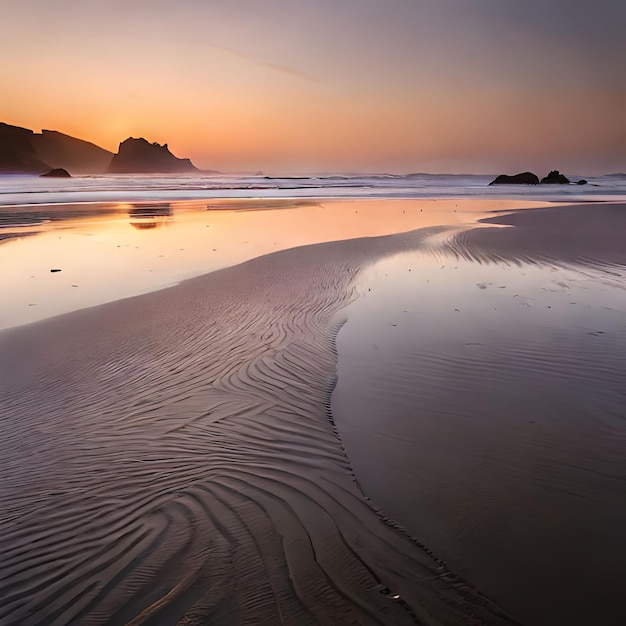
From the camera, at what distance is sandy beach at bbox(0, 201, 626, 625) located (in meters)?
2.71

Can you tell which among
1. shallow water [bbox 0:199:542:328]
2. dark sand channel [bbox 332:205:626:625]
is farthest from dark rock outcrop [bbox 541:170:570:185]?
dark sand channel [bbox 332:205:626:625]

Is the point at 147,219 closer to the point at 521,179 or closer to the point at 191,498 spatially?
the point at 191,498

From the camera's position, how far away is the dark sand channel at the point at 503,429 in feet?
9.44

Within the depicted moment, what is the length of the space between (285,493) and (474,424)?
2.14 m

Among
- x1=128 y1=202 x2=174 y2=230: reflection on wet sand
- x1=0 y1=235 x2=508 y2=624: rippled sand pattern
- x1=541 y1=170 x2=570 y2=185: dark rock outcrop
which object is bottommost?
x1=0 y1=235 x2=508 y2=624: rippled sand pattern

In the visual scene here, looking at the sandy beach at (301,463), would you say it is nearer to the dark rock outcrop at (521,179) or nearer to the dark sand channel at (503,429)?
the dark sand channel at (503,429)

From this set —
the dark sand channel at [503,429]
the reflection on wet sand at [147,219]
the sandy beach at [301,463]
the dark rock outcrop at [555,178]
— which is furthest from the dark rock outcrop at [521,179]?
the sandy beach at [301,463]

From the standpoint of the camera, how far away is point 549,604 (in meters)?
2.60

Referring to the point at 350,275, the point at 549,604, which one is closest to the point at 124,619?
the point at 549,604

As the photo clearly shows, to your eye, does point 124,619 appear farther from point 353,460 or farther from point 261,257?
point 261,257

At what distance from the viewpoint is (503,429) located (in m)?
4.50

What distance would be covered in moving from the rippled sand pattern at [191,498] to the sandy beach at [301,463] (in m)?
0.02

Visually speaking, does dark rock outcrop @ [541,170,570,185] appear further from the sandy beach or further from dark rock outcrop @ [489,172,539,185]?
the sandy beach

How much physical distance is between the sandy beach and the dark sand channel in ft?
0.08
